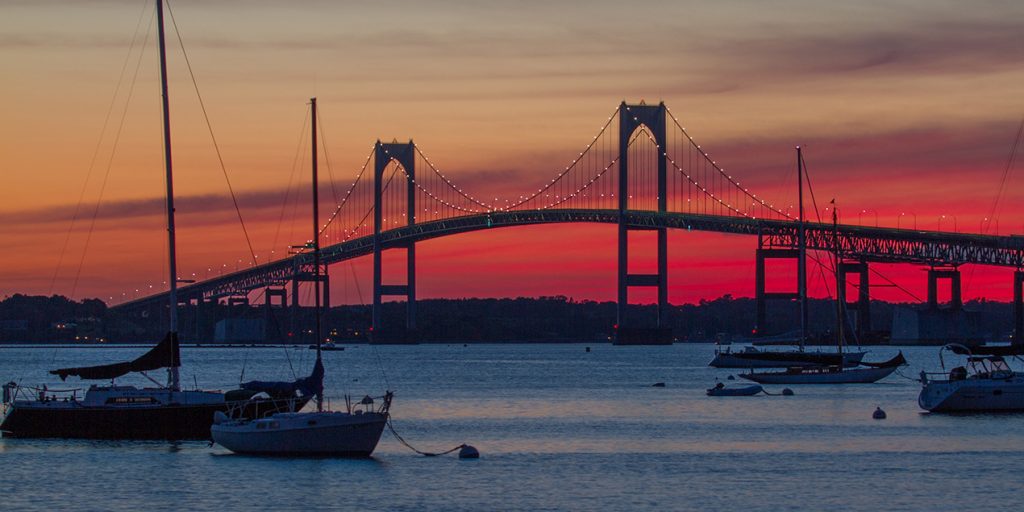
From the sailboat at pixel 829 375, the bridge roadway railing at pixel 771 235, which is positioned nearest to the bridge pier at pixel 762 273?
the bridge roadway railing at pixel 771 235

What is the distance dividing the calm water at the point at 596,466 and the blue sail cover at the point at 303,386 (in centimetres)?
149

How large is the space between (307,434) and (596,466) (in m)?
5.13

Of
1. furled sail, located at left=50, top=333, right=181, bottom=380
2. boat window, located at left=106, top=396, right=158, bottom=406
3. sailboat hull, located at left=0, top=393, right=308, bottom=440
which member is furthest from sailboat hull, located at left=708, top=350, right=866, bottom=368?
boat window, located at left=106, top=396, right=158, bottom=406

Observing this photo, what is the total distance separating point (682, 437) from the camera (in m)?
35.8

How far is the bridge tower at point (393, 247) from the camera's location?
117m

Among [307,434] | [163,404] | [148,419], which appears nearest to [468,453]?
[307,434]

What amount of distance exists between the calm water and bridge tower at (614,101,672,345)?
57.7 meters

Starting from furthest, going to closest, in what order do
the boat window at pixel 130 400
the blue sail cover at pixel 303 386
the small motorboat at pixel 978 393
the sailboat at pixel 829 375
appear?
the sailboat at pixel 829 375 → the small motorboat at pixel 978 393 → the boat window at pixel 130 400 → the blue sail cover at pixel 303 386

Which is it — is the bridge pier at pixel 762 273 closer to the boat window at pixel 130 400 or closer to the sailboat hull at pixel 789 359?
the sailboat hull at pixel 789 359

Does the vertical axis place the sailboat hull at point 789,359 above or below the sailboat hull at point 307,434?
above

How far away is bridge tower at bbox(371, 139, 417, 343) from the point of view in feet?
385

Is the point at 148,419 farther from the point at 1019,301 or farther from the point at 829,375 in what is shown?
the point at 1019,301

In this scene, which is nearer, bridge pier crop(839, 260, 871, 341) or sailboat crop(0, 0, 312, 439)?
sailboat crop(0, 0, 312, 439)

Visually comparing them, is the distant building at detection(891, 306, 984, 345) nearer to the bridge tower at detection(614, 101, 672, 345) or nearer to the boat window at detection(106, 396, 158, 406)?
the bridge tower at detection(614, 101, 672, 345)
